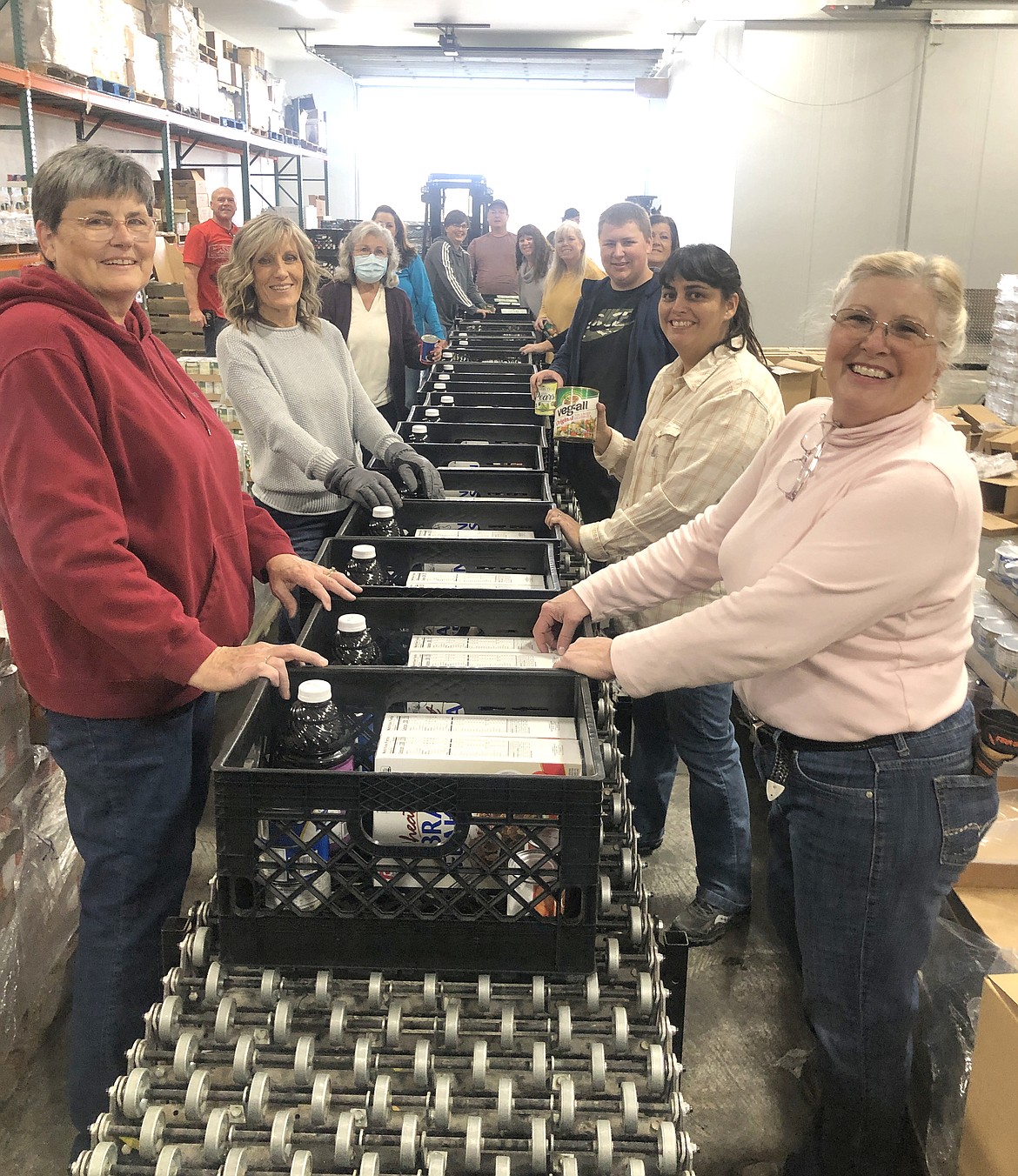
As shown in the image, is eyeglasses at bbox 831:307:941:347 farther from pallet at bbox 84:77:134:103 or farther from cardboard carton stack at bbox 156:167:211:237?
cardboard carton stack at bbox 156:167:211:237

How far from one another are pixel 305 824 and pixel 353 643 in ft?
1.35

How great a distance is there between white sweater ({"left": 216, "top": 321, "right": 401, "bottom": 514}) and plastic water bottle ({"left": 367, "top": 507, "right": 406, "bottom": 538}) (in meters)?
0.36

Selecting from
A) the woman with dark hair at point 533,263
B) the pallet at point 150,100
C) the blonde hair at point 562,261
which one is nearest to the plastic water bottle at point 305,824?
the blonde hair at point 562,261

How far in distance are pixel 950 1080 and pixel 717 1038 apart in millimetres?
622

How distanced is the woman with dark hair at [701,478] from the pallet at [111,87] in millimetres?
4653

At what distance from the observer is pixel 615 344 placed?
3.27m

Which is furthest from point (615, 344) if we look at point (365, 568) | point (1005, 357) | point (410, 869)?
point (1005, 357)

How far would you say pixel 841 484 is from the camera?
1.27 meters

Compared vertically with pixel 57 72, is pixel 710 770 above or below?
below

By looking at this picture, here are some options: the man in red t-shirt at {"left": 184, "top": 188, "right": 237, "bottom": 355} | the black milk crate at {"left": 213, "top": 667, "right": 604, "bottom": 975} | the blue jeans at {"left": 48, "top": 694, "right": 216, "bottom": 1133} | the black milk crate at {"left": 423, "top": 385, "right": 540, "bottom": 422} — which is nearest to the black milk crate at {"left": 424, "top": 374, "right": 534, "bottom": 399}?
the black milk crate at {"left": 423, "top": 385, "right": 540, "bottom": 422}

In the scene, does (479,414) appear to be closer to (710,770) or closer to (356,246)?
(356,246)

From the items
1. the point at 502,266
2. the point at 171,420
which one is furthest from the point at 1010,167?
the point at 171,420

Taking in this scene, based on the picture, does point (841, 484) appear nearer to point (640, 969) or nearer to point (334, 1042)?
point (640, 969)

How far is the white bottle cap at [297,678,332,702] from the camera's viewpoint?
1.12m
